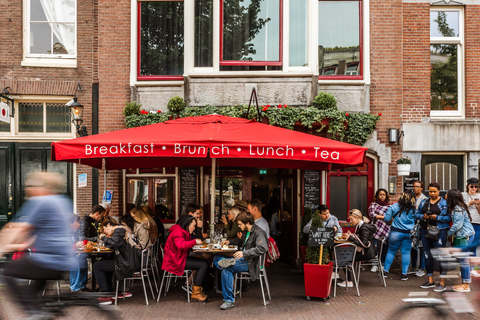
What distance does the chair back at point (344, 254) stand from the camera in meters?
7.44

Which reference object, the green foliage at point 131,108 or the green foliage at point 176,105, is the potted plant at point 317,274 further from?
the green foliage at point 131,108

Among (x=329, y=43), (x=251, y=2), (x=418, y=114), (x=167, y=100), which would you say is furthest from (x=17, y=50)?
(x=418, y=114)

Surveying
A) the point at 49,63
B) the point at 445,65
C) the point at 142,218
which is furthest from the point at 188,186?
the point at 445,65

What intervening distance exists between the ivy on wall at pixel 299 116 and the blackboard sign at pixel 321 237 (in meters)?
3.11

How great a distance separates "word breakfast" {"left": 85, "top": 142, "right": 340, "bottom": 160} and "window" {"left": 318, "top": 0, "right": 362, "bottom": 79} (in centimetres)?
426

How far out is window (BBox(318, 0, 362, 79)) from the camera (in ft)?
33.7

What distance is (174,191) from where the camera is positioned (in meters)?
10.3

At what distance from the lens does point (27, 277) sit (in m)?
4.60

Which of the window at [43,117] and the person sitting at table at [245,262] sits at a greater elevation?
the window at [43,117]

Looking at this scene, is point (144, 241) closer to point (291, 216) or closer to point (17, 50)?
point (291, 216)

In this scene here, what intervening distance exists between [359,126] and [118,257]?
6027 millimetres

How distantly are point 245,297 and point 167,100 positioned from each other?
198 inches

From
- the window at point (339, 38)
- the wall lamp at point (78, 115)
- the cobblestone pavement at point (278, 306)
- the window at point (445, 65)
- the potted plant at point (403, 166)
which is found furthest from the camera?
the window at point (445, 65)

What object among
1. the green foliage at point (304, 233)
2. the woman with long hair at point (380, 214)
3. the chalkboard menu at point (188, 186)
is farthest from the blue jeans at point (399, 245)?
the chalkboard menu at point (188, 186)
